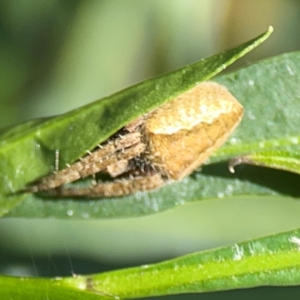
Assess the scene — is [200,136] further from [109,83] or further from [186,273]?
[109,83]

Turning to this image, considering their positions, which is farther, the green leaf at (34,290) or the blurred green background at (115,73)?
the blurred green background at (115,73)

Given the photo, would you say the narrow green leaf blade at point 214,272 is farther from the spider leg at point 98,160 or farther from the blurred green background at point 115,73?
the blurred green background at point 115,73

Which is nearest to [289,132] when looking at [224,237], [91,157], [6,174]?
[91,157]

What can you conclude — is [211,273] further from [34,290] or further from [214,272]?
[34,290]

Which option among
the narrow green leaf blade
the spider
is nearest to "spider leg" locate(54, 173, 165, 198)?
the spider

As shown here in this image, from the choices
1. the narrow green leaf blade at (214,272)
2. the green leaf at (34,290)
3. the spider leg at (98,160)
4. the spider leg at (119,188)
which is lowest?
the narrow green leaf blade at (214,272)

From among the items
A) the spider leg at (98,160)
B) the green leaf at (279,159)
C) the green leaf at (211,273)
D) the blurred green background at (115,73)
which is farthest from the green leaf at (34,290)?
the blurred green background at (115,73)

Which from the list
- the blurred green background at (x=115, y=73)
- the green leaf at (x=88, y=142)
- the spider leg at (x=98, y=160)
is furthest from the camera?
the blurred green background at (x=115, y=73)

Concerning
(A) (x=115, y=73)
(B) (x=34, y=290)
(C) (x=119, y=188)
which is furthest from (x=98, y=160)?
(A) (x=115, y=73)
